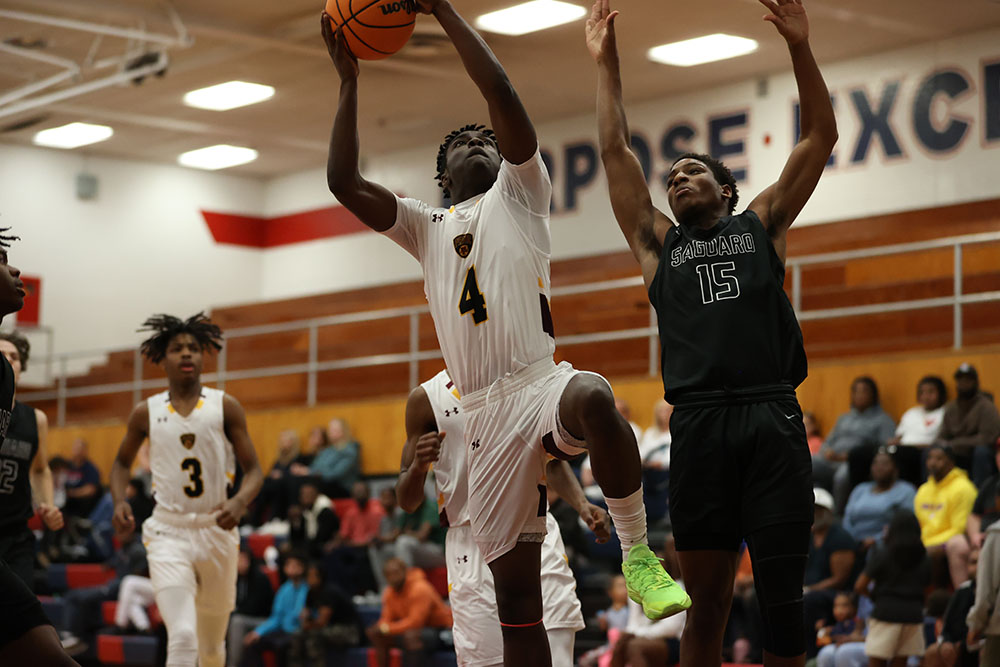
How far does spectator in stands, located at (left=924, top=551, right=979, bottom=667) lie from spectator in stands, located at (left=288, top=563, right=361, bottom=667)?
569 cm

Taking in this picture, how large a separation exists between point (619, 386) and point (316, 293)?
10588mm

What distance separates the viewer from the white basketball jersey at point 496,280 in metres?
5.28

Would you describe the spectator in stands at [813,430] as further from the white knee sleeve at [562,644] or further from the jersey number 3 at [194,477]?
the white knee sleeve at [562,644]

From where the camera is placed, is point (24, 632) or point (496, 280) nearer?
point (24, 632)

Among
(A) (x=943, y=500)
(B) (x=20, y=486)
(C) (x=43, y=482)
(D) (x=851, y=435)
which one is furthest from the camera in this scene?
(D) (x=851, y=435)

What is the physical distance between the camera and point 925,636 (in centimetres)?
1053

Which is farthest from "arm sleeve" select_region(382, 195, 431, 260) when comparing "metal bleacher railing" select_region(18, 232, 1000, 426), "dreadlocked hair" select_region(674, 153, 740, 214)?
"metal bleacher railing" select_region(18, 232, 1000, 426)

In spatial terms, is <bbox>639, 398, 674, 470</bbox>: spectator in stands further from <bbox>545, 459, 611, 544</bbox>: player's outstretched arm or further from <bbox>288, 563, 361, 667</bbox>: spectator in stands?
<bbox>545, 459, 611, 544</bbox>: player's outstretched arm

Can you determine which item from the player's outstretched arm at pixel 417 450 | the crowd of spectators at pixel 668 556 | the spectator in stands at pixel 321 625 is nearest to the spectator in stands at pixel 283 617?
the crowd of spectators at pixel 668 556

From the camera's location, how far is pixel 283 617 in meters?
14.1

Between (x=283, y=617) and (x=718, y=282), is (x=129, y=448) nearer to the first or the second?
(x=718, y=282)

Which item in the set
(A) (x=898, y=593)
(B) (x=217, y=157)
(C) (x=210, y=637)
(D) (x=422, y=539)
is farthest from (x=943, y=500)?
(B) (x=217, y=157)

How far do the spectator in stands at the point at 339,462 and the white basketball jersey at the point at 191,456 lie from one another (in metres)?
8.11

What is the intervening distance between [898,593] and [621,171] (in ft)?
18.5
